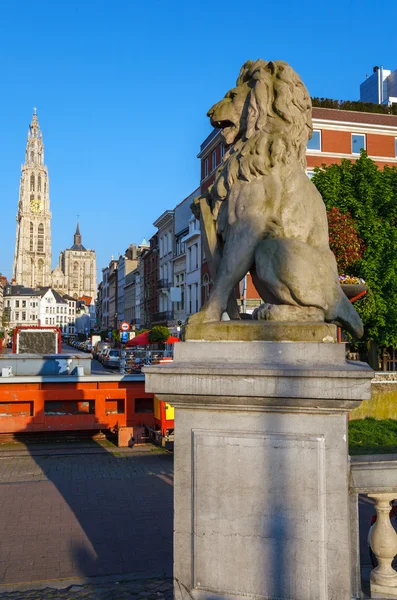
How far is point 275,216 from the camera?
3.82 m

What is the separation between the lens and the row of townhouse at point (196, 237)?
113 ft

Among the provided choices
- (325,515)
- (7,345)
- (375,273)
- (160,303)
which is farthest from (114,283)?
(325,515)

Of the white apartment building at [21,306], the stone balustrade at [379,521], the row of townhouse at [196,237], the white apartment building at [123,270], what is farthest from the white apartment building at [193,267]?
the white apartment building at [21,306]

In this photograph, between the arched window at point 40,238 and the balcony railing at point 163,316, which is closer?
the balcony railing at point 163,316

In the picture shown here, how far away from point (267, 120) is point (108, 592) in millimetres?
4071

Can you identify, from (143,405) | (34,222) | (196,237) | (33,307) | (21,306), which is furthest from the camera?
(34,222)

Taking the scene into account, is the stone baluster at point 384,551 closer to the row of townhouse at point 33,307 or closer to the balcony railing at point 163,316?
the balcony railing at point 163,316

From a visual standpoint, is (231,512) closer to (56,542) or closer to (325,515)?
(325,515)

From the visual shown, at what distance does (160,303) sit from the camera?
61.7 meters

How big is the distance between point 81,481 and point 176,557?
23.1 feet

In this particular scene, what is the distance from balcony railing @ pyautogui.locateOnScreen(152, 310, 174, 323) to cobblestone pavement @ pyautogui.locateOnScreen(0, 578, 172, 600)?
48.2 metres

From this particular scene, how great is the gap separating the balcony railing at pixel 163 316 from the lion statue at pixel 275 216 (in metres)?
49.6

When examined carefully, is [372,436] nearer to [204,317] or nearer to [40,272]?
[204,317]

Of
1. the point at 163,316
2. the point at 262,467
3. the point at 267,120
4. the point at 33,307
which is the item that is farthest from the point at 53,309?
the point at 262,467
